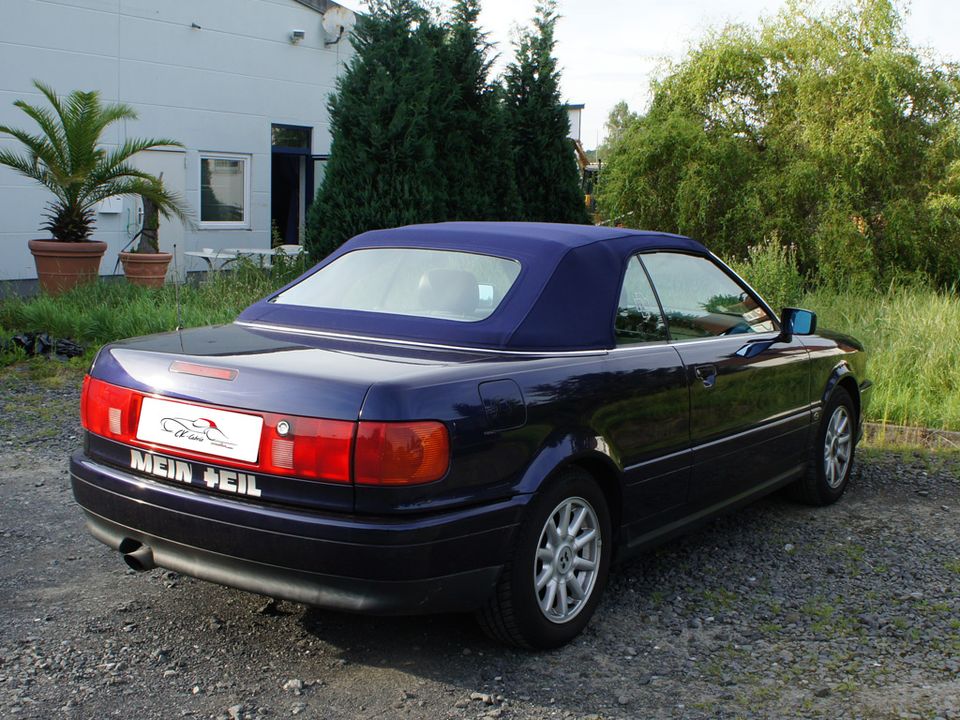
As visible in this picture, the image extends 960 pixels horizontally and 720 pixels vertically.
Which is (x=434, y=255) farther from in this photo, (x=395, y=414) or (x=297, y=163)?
(x=297, y=163)

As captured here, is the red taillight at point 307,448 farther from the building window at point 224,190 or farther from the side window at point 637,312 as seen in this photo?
the building window at point 224,190

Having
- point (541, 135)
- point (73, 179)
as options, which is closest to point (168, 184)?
point (73, 179)

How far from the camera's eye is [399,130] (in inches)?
464

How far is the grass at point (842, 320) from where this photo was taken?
8.11m

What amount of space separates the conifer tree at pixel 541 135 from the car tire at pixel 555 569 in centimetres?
1079

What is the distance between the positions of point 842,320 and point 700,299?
6249 millimetres

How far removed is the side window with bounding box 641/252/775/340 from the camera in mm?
4504

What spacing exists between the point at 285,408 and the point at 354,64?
31.2ft

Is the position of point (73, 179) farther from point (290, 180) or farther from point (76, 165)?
point (290, 180)

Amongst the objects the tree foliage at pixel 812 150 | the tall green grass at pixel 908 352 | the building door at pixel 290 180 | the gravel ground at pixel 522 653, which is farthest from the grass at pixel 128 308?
the building door at pixel 290 180

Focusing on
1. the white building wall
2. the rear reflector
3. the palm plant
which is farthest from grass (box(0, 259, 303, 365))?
the rear reflector

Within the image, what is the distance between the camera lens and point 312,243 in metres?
12.1

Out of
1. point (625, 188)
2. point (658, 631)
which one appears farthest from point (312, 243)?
point (658, 631)

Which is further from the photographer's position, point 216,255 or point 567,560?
point 216,255
